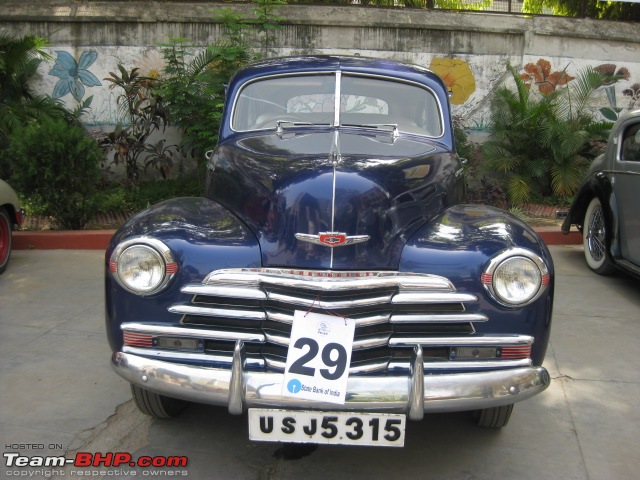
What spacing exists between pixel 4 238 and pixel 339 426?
4.74 metres

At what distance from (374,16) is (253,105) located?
5.35 metres

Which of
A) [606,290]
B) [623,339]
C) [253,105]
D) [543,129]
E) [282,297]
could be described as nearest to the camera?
[282,297]

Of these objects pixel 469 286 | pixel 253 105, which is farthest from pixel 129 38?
pixel 469 286

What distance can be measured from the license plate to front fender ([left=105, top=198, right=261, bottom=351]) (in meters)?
0.59

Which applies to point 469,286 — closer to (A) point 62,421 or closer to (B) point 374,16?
(A) point 62,421

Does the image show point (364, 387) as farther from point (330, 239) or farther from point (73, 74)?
point (73, 74)

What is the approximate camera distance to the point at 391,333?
2.62 meters

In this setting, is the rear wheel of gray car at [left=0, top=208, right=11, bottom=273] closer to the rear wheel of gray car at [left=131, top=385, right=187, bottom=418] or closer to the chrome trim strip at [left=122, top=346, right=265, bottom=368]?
the rear wheel of gray car at [left=131, top=385, right=187, bottom=418]

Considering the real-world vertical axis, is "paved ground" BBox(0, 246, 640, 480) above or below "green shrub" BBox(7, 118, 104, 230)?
below

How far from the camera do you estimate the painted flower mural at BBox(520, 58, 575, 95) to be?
9086 millimetres

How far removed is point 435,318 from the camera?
2596 millimetres

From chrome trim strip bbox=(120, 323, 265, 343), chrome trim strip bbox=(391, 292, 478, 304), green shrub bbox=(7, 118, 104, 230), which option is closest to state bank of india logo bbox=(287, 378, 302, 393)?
chrome trim strip bbox=(120, 323, 265, 343)

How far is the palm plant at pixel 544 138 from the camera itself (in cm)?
827

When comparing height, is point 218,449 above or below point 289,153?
below
